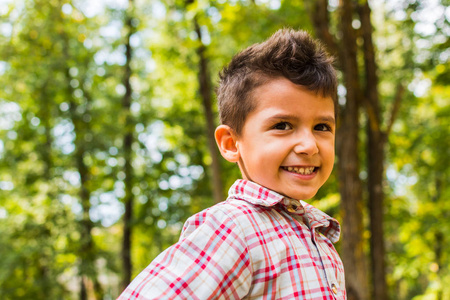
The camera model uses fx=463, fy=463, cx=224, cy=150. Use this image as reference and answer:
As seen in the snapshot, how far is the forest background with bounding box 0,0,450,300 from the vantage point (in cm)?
878

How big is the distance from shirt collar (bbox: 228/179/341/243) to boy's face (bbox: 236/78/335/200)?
1.1 inches

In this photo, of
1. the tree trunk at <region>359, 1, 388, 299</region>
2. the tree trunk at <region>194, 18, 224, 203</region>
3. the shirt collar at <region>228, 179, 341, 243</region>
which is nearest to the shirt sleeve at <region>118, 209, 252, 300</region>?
the shirt collar at <region>228, 179, 341, 243</region>

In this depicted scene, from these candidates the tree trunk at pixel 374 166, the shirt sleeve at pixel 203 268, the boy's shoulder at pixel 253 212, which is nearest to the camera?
the shirt sleeve at pixel 203 268

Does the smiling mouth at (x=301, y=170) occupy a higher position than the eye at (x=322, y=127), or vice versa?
the eye at (x=322, y=127)

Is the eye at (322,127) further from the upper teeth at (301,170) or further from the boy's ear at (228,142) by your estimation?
the boy's ear at (228,142)

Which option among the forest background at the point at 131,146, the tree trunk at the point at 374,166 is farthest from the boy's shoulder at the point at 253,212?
the forest background at the point at 131,146

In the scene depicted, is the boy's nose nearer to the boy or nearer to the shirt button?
the boy

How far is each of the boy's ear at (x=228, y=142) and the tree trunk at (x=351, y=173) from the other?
4.29m

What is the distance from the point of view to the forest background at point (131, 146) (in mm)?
8781

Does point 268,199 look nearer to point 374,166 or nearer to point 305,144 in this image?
point 305,144

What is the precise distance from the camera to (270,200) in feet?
4.05

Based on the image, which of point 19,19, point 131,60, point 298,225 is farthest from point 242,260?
point 131,60

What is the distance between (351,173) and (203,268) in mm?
4738

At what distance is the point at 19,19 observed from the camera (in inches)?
282
